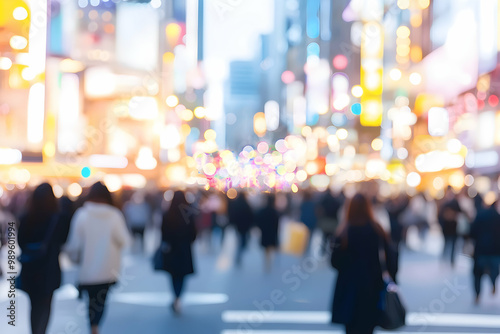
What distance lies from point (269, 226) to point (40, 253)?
8315 mm

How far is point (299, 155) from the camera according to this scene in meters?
93.4

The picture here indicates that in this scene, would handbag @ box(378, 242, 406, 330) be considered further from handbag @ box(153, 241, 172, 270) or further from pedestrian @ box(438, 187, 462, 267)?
pedestrian @ box(438, 187, 462, 267)

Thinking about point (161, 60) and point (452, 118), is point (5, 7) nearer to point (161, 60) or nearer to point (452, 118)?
point (452, 118)

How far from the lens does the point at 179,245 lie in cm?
909

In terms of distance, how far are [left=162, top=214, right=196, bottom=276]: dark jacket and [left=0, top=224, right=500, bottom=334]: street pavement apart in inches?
21.7

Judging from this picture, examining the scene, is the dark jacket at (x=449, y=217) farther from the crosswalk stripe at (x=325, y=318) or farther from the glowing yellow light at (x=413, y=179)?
the glowing yellow light at (x=413, y=179)

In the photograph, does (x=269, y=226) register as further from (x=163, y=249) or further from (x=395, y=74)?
(x=395, y=74)

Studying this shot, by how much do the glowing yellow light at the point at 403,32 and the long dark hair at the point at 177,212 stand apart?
180 ft

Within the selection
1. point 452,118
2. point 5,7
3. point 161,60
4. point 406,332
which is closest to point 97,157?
point 161,60

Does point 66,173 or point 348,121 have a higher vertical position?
point 348,121

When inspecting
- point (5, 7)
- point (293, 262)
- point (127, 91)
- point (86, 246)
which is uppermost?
point (127, 91)

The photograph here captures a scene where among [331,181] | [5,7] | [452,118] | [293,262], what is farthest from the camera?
[331,181]

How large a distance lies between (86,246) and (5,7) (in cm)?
756

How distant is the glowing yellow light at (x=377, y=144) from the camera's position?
213ft
